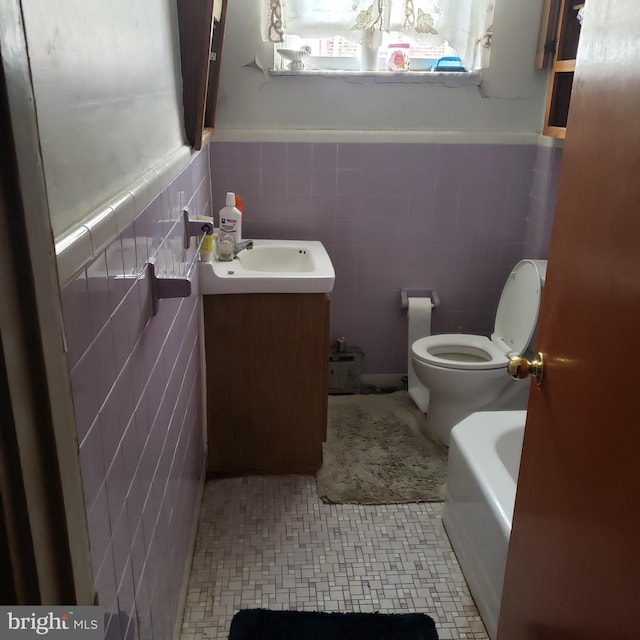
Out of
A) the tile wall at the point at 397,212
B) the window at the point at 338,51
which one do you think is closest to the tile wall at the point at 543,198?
the tile wall at the point at 397,212

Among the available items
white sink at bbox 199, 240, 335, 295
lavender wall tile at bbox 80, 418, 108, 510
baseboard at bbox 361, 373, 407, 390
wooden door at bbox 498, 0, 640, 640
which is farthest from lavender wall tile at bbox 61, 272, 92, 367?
baseboard at bbox 361, 373, 407, 390

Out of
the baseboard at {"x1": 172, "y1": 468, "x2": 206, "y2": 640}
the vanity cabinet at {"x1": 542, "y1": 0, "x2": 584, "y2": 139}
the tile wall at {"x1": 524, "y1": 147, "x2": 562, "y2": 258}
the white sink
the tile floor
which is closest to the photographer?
the baseboard at {"x1": 172, "y1": 468, "x2": 206, "y2": 640}

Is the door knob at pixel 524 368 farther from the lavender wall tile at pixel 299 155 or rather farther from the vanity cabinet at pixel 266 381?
the lavender wall tile at pixel 299 155

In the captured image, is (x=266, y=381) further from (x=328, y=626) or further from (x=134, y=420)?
(x=134, y=420)

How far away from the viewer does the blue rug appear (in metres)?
1.62

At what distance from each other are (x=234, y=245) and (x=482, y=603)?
4.77 ft

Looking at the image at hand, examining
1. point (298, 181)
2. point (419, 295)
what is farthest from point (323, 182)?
point (419, 295)

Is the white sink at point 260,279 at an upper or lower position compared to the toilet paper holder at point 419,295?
upper

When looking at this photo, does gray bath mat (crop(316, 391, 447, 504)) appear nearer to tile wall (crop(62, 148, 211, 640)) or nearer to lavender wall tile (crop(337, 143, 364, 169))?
tile wall (crop(62, 148, 211, 640))

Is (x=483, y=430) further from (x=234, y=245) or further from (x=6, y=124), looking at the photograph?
(x=6, y=124)

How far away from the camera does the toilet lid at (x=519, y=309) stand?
7.96 ft

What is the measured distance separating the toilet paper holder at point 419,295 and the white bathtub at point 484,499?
0.91 m

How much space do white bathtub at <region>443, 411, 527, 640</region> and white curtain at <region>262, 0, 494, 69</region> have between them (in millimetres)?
1599

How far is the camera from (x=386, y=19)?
8.26 feet
